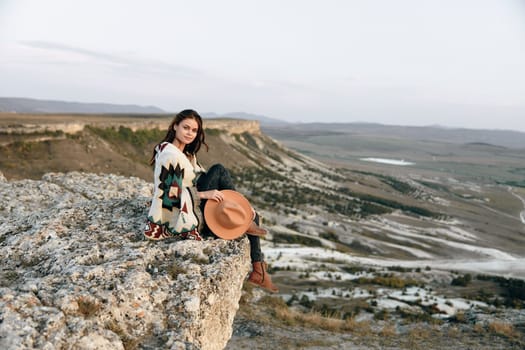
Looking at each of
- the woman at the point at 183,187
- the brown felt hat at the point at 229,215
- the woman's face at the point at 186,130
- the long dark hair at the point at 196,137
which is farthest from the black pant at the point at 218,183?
the woman's face at the point at 186,130

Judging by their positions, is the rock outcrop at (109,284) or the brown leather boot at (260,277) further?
the brown leather boot at (260,277)

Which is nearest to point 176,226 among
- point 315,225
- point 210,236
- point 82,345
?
point 210,236

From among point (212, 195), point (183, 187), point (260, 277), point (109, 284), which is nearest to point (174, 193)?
point (183, 187)

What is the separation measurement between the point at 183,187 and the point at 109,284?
1.95 metres

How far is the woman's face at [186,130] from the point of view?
22.1 feet

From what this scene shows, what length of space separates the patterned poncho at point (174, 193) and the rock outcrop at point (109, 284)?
39 cm

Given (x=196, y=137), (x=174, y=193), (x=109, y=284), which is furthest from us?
(x=196, y=137)

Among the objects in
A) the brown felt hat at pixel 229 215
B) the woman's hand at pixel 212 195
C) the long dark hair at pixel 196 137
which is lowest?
the brown felt hat at pixel 229 215

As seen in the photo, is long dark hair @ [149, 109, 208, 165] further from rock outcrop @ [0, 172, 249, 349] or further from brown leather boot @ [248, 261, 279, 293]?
brown leather boot @ [248, 261, 279, 293]

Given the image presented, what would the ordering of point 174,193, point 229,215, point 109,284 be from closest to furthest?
point 109,284 < point 174,193 < point 229,215

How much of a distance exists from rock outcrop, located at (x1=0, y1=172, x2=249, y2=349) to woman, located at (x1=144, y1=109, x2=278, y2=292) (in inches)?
11.4

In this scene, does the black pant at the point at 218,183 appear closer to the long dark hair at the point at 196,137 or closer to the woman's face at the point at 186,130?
the long dark hair at the point at 196,137

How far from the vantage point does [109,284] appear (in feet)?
18.1

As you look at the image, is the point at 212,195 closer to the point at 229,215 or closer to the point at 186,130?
the point at 229,215
